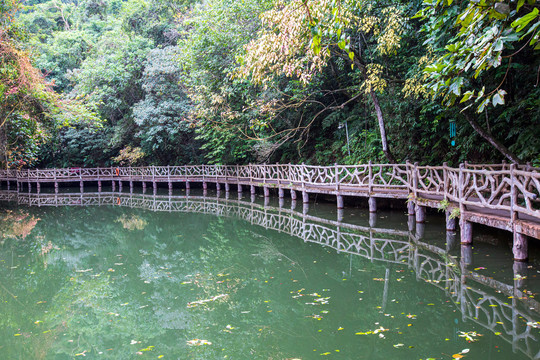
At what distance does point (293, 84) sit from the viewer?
61.0 ft

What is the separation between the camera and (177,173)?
30.5m

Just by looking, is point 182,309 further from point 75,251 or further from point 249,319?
point 75,251

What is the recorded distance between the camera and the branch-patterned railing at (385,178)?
7.70m

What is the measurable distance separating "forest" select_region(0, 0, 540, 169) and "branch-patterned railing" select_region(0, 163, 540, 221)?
33.3 inches

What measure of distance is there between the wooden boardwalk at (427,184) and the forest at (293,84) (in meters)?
0.92

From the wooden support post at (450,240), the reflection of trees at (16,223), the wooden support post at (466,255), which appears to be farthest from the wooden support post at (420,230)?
the reflection of trees at (16,223)

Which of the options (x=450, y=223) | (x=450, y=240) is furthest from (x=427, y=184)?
(x=450, y=240)

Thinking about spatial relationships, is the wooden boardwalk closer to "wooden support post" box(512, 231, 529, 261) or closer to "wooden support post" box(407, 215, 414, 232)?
"wooden support post" box(512, 231, 529, 261)

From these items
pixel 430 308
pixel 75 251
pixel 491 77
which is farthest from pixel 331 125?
pixel 430 308

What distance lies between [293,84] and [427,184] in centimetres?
784

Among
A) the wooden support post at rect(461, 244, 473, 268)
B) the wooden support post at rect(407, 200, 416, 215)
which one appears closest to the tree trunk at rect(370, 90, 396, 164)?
the wooden support post at rect(407, 200, 416, 215)

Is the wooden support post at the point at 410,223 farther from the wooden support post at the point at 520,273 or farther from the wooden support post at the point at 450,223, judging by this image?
the wooden support post at the point at 520,273

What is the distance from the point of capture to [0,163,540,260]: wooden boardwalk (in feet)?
23.9

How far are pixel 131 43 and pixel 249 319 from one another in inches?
1111
